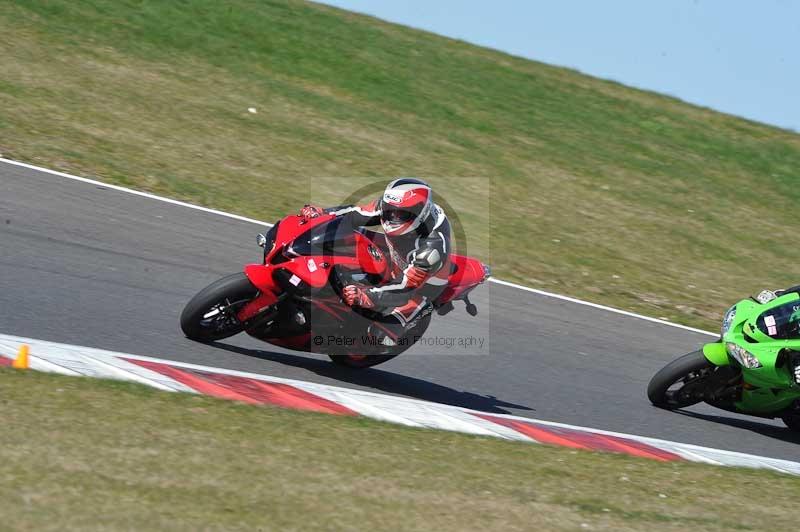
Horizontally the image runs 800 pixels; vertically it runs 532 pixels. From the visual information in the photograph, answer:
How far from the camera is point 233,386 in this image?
20.8 ft

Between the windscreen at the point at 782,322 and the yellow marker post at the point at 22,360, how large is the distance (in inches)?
200

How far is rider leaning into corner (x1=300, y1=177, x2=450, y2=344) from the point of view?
22.2ft

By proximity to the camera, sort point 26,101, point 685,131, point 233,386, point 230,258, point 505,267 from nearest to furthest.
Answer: point 233,386
point 230,258
point 505,267
point 26,101
point 685,131

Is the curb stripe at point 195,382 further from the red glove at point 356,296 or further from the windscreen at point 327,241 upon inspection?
the windscreen at point 327,241

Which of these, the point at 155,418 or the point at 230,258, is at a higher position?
the point at 230,258

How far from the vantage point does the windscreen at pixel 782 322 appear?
25.0 feet

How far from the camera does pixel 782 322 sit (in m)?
7.68

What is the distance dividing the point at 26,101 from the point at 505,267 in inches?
245

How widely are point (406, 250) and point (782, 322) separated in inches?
113

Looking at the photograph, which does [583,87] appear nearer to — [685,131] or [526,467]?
[685,131]

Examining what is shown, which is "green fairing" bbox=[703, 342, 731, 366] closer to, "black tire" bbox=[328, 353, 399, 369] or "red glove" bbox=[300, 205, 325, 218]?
"black tire" bbox=[328, 353, 399, 369]

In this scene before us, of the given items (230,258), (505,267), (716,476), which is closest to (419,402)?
(716,476)

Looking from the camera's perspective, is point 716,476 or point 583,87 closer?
point 716,476

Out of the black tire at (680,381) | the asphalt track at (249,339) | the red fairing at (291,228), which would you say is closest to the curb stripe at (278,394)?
the asphalt track at (249,339)
